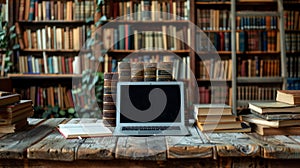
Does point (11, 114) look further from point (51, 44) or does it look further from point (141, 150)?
point (51, 44)

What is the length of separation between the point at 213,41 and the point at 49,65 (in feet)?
6.01

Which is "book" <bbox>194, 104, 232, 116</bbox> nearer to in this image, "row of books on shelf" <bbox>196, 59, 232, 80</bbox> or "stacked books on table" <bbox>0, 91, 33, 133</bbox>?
"stacked books on table" <bbox>0, 91, 33, 133</bbox>

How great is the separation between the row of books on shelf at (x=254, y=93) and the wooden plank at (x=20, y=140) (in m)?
2.55

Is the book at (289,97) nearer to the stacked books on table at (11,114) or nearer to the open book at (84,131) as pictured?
the open book at (84,131)

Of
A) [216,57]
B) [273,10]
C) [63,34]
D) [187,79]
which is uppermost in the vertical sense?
[273,10]

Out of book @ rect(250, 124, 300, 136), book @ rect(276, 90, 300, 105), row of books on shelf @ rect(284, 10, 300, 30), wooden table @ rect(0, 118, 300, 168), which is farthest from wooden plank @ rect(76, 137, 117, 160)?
row of books on shelf @ rect(284, 10, 300, 30)

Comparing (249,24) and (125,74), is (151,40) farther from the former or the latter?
(125,74)

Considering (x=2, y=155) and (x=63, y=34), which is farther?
(x=63, y=34)

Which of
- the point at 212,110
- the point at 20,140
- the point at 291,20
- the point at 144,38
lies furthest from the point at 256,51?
the point at 20,140

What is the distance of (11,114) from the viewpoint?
1.35m

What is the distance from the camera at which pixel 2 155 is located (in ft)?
3.62

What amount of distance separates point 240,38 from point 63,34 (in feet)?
6.39

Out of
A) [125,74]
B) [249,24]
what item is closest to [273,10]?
[249,24]

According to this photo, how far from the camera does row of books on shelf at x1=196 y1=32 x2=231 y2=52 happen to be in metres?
3.64
